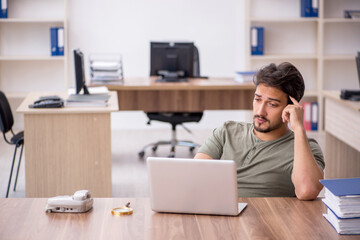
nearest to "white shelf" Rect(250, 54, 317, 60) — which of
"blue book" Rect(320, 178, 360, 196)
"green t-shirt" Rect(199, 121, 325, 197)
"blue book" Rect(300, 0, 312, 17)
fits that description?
"blue book" Rect(300, 0, 312, 17)

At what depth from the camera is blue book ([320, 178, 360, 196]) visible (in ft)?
6.22

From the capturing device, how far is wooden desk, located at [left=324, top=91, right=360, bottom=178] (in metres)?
4.36

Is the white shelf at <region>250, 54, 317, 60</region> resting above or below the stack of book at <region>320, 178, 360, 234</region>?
above

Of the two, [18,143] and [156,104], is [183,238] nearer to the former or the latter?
[18,143]

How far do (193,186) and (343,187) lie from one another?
0.50m

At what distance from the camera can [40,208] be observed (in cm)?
216

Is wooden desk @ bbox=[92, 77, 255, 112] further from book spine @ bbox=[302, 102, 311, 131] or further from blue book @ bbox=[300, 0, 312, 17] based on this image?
blue book @ bbox=[300, 0, 312, 17]

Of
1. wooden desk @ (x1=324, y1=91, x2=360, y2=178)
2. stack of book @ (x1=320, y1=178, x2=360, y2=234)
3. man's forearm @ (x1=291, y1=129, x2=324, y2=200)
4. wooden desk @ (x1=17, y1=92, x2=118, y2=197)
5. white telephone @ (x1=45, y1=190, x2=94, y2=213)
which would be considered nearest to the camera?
stack of book @ (x1=320, y1=178, x2=360, y2=234)

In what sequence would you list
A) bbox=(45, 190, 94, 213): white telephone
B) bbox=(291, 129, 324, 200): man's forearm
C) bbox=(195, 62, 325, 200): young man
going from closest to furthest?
bbox=(45, 190, 94, 213): white telephone < bbox=(291, 129, 324, 200): man's forearm < bbox=(195, 62, 325, 200): young man

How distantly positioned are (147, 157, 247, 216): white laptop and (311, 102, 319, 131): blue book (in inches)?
188

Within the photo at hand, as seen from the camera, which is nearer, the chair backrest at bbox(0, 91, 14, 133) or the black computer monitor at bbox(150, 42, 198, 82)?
the chair backrest at bbox(0, 91, 14, 133)

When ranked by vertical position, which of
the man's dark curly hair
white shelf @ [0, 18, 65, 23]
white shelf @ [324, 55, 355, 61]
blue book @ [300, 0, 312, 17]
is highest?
blue book @ [300, 0, 312, 17]

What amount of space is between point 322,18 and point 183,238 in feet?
17.0

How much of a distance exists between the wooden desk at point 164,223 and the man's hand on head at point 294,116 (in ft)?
1.02
